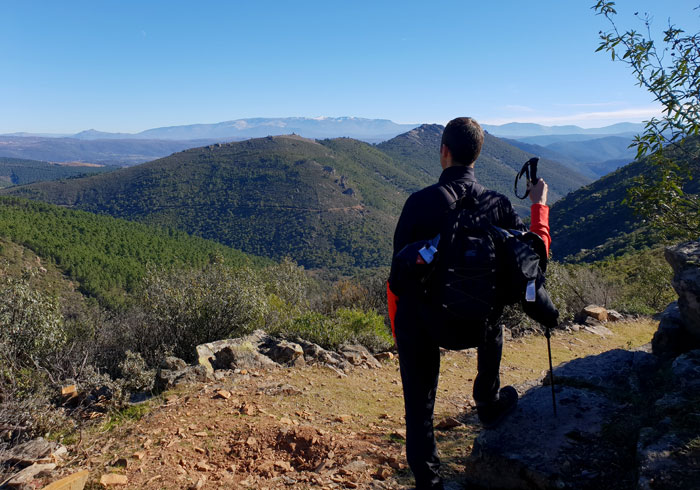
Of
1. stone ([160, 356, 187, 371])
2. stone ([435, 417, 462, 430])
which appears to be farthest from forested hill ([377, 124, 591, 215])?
stone ([435, 417, 462, 430])

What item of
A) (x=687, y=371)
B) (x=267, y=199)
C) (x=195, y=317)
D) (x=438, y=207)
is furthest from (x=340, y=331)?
(x=267, y=199)

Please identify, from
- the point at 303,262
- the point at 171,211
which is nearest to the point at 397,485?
the point at 303,262

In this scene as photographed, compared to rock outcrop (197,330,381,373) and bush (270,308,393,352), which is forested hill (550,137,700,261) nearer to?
bush (270,308,393,352)

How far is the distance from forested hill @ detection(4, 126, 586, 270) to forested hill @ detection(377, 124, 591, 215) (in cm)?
125

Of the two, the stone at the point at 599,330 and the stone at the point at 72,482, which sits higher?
the stone at the point at 72,482

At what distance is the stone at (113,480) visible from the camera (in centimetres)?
299

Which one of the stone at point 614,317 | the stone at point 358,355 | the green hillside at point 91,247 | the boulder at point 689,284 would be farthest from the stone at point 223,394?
the green hillside at point 91,247

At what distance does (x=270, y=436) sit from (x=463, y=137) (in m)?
3.01

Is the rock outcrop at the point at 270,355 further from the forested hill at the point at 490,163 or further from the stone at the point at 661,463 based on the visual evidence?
the forested hill at the point at 490,163

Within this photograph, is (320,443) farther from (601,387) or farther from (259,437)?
(601,387)

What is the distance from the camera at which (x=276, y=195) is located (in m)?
95.6

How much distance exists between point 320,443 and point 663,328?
11.7 ft

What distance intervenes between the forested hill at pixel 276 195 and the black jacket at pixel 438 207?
225 feet

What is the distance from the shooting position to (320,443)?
366cm
